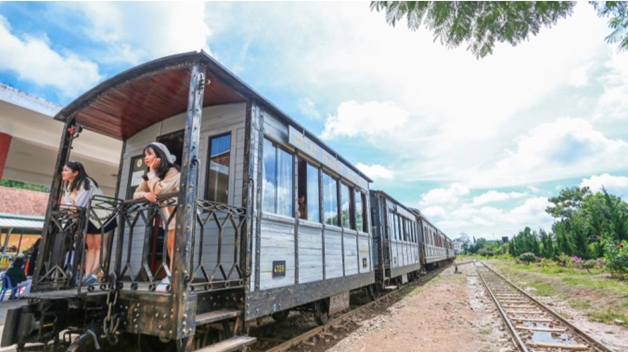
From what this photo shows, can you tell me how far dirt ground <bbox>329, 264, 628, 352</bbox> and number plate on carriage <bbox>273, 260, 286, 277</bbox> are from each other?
170 centimetres

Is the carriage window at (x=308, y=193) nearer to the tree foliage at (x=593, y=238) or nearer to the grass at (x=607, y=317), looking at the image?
the grass at (x=607, y=317)

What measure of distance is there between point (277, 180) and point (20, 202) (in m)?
18.8

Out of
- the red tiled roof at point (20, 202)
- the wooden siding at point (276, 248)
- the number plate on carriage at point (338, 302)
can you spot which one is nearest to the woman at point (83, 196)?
the wooden siding at point (276, 248)

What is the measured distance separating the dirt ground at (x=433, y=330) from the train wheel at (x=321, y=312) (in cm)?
58

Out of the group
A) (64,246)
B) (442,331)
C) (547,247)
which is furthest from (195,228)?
(547,247)

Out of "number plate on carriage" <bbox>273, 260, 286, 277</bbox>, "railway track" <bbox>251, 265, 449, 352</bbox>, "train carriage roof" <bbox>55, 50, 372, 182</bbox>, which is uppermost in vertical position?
"train carriage roof" <bbox>55, 50, 372, 182</bbox>

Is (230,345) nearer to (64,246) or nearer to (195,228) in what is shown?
(195,228)

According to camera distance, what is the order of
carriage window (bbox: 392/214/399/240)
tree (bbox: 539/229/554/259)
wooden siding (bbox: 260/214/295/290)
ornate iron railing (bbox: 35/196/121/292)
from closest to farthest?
ornate iron railing (bbox: 35/196/121/292), wooden siding (bbox: 260/214/295/290), carriage window (bbox: 392/214/399/240), tree (bbox: 539/229/554/259)

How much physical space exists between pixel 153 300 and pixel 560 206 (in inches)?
2986

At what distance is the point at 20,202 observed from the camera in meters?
16.3

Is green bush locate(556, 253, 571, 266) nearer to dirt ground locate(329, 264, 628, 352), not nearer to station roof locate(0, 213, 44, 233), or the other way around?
dirt ground locate(329, 264, 628, 352)

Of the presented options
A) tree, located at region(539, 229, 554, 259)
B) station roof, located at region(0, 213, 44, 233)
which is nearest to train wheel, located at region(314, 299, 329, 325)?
station roof, located at region(0, 213, 44, 233)

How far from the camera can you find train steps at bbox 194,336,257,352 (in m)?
3.08

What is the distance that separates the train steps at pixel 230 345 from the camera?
3084 mm
